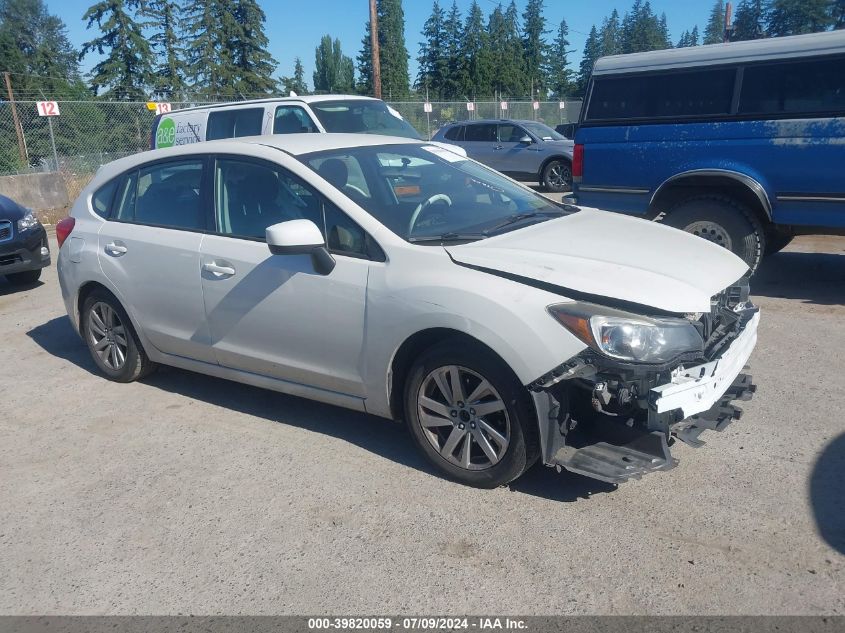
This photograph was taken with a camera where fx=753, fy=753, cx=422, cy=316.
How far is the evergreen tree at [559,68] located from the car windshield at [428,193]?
2973 inches

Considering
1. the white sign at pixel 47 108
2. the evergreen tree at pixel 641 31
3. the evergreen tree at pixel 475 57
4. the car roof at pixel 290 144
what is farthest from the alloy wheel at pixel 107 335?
the evergreen tree at pixel 641 31

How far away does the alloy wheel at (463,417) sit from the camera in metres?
3.62

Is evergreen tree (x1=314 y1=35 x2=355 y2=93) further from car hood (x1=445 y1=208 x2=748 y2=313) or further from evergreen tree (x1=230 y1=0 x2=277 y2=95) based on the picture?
car hood (x1=445 y1=208 x2=748 y2=313)

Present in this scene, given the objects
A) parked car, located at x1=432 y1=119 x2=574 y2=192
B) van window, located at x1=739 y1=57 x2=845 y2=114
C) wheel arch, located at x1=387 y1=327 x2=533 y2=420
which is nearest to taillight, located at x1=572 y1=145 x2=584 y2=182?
van window, located at x1=739 y1=57 x2=845 y2=114

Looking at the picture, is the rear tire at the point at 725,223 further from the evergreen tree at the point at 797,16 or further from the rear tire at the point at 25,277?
→ the evergreen tree at the point at 797,16

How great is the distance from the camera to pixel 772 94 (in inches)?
266

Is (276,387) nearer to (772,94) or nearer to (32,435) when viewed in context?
(32,435)

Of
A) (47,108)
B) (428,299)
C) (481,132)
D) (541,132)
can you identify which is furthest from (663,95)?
(47,108)

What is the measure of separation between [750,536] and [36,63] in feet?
193

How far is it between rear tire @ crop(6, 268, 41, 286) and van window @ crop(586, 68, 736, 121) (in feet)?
22.9

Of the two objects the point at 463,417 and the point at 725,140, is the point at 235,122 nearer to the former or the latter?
the point at 725,140

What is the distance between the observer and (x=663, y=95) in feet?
24.2

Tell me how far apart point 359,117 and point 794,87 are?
20.4ft

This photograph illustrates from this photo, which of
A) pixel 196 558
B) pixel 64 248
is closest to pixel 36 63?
pixel 64 248
